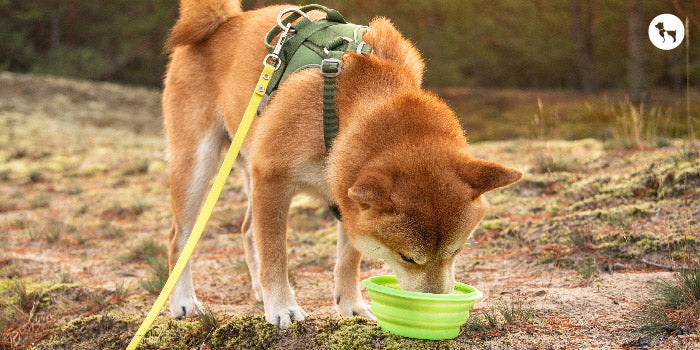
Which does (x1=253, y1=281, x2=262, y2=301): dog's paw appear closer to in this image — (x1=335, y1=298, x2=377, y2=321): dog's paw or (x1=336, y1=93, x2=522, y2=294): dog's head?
(x1=335, y1=298, x2=377, y2=321): dog's paw

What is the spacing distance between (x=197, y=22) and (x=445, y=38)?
66.6 ft

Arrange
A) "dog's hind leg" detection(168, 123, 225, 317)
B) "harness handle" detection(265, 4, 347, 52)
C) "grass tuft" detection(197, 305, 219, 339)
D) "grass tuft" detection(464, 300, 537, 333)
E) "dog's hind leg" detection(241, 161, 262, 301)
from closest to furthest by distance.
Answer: "grass tuft" detection(464, 300, 537, 333)
"grass tuft" detection(197, 305, 219, 339)
"harness handle" detection(265, 4, 347, 52)
"dog's hind leg" detection(168, 123, 225, 317)
"dog's hind leg" detection(241, 161, 262, 301)

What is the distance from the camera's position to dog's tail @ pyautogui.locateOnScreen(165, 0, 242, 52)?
4176mm

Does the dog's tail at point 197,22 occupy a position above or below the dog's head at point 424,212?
above

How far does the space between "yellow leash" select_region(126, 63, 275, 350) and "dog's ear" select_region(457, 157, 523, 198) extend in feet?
3.83

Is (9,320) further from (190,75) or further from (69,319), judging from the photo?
(190,75)

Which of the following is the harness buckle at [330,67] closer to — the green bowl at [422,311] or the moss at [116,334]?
the green bowl at [422,311]

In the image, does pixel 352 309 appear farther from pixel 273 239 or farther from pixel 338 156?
pixel 338 156

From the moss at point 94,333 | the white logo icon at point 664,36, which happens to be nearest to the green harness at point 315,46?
the moss at point 94,333

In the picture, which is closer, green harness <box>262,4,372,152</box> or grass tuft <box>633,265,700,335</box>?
grass tuft <box>633,265,700,335</box>

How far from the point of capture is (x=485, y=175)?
2609 millimetres

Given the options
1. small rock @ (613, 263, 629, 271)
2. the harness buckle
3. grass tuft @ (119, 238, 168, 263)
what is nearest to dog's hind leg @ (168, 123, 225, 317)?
the harness buckle

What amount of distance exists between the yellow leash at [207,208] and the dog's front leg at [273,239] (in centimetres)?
26

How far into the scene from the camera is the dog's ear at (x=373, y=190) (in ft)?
7.86
